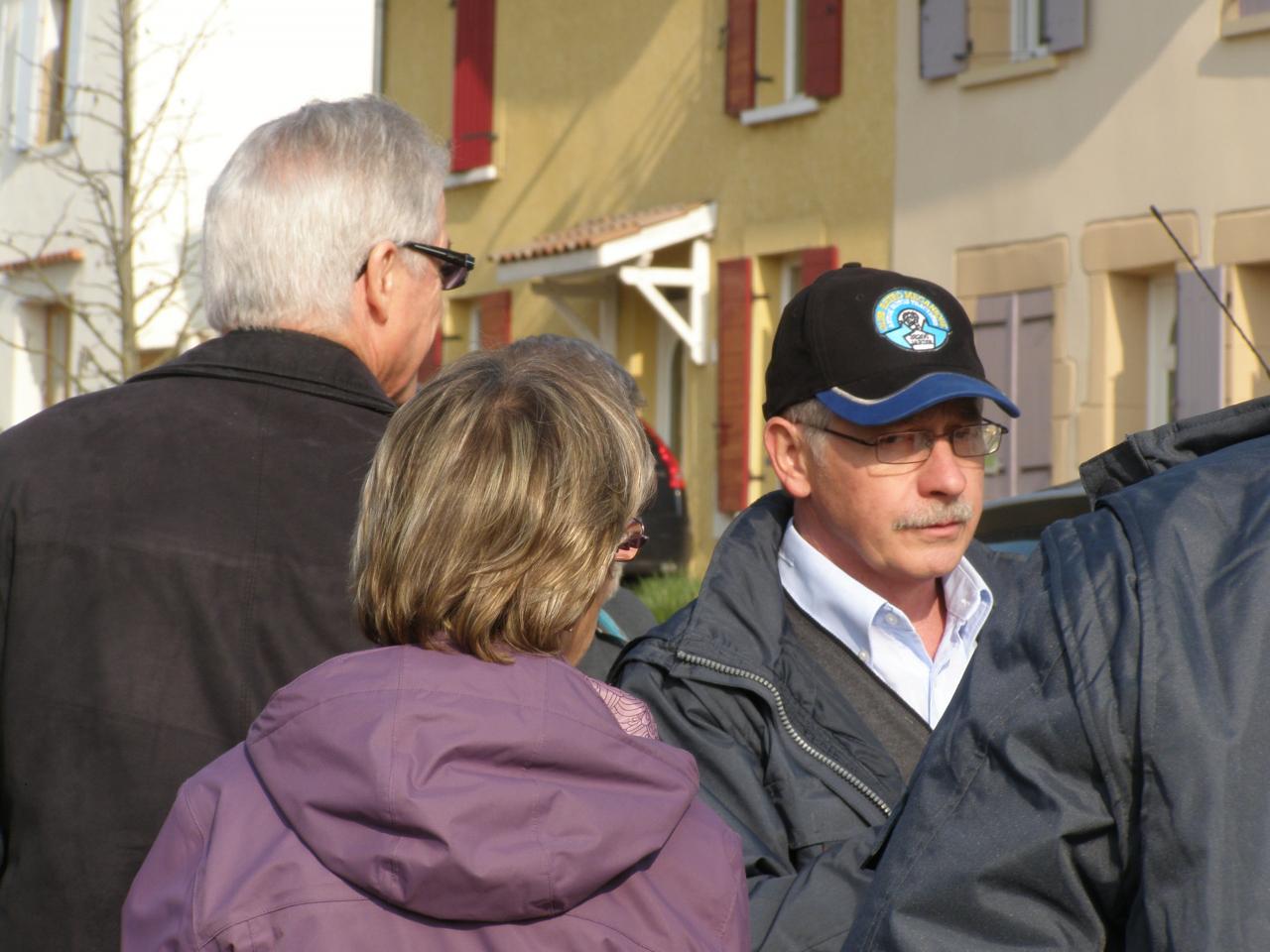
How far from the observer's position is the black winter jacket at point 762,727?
2.72 metres

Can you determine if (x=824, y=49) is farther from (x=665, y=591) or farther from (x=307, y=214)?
(x=307, y=214)

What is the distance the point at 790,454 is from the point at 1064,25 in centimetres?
1113

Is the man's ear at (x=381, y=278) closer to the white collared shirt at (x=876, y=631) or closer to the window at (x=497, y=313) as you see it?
the white collared shirt at (x=876, y=631)

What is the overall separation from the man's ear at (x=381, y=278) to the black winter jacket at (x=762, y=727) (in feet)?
2.03

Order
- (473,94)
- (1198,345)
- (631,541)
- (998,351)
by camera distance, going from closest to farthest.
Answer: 1. (631,541)
2. (1198,345)
3. (998,351)
4. (473,94)

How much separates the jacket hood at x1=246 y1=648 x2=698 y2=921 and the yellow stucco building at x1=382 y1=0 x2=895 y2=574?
45.0ft

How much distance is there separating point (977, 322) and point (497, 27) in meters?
7.25

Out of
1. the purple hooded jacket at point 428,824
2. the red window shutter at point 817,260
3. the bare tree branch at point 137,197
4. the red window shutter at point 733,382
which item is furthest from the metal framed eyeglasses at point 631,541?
the bare tree branch at point 137,197

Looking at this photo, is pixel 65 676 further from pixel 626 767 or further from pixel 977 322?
pixel 977 322

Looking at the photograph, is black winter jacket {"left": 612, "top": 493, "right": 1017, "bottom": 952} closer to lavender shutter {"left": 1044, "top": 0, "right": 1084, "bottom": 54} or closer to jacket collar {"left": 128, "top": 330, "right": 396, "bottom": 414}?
jacket collar {"left": 128, "top": 330, "right": 396, "bottom": 414}

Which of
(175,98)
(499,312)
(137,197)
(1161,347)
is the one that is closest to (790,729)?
(1161,347)

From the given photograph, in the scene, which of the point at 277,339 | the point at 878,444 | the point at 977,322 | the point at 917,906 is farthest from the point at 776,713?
the point at 977,322

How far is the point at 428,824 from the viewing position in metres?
1.93

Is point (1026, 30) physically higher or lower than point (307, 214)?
higher
